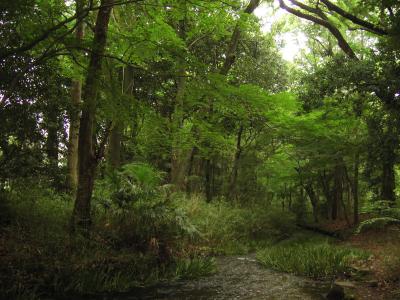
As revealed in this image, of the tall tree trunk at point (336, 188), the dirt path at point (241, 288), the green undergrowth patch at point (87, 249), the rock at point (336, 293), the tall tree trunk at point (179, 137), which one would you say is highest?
the tall tree trunk at point (179, 137)

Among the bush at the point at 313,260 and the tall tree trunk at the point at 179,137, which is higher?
the tall tree trunk at the point at 179,137

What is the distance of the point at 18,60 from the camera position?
23.7ft

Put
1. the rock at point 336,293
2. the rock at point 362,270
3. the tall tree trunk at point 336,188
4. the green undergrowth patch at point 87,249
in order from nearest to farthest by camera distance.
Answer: the green undergrowth patch at point 87,249 → the rock at point 336,293 → the rock at point 362,270 → the tall tree trunk at point 336,188

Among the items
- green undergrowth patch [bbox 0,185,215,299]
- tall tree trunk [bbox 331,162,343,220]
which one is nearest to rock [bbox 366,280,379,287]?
green undergrowth patch [bbox 0,185,215,299]

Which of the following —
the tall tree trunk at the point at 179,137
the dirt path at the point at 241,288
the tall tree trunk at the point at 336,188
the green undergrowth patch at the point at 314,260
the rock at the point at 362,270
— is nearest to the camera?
the dirt path at the point at 241,288

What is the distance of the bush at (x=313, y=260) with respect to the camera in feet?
31.5

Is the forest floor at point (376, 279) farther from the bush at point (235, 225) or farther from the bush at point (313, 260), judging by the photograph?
the bush at point (235, 225)

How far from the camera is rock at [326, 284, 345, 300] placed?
7414 millimetres

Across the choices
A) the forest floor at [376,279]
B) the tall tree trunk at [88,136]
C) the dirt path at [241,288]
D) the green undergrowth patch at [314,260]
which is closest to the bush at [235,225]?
the dirt path at [241,288]

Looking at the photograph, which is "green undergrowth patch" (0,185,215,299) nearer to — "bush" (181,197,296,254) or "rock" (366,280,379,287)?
"bush" (181,197,296,254)

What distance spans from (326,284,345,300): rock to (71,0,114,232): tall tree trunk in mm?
5089

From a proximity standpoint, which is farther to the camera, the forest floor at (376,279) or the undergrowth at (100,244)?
the forest floor at (376,279)

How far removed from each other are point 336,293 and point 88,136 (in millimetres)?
6106

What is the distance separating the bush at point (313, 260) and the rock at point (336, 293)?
1972mm
